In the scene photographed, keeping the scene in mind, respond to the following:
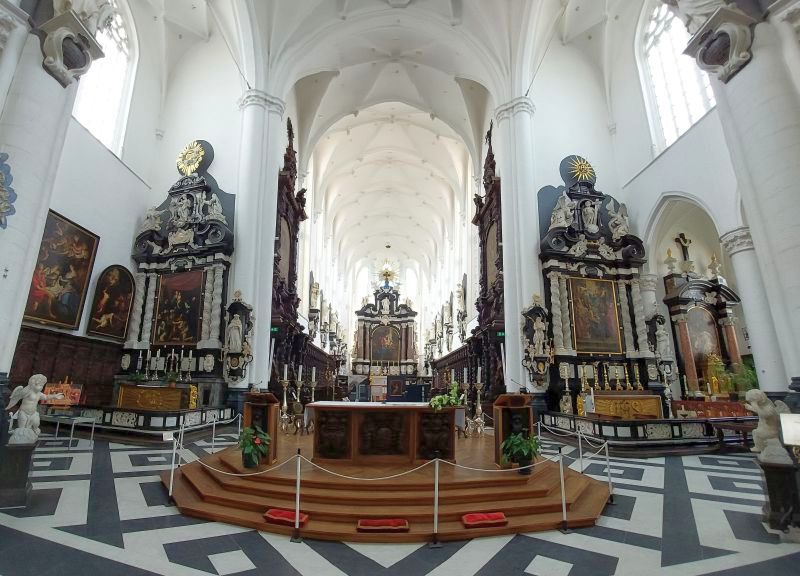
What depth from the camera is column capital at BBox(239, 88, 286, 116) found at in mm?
13531

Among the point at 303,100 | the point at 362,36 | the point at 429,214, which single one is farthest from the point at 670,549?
the point at 429,214

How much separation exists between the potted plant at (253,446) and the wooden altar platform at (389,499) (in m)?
0.16

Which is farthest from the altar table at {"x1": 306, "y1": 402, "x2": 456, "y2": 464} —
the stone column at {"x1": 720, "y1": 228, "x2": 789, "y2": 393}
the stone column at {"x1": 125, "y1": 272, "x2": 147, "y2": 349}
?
the stone column at {"x1": 125, "y1": 272, "x2": 147, "y2": 349}

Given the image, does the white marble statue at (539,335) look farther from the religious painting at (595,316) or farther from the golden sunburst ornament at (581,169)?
the golden sunburst ornament at (581,169)

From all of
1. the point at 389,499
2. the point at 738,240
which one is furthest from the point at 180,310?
the point at 738,240

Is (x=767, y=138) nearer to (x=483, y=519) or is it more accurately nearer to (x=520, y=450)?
(x=520, y=450)

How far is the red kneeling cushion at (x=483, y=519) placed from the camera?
13.0ft

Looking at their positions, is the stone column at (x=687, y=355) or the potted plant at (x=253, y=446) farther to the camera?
the stone column at (x=687, y=355)

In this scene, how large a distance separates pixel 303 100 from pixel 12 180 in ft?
50.0

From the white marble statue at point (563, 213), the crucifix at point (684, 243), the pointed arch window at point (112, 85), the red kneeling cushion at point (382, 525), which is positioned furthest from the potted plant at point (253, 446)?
the crucifix at point (684, 243)

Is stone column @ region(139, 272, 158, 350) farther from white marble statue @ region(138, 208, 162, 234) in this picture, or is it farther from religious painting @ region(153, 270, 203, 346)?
white marble statue @ region(138, 208, 162, 234)

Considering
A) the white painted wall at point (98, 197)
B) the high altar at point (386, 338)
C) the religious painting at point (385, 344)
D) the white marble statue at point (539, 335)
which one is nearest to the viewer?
the white painted wall at point (98, 197)

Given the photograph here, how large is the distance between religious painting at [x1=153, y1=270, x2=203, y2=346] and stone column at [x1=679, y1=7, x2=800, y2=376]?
1281cm

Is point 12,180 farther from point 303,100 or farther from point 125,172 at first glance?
point 303,100
